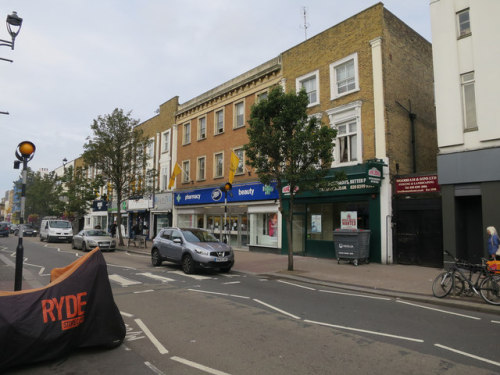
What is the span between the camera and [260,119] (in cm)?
1299

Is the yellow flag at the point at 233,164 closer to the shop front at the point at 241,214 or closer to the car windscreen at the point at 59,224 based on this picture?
the shop front at the point at 241,214

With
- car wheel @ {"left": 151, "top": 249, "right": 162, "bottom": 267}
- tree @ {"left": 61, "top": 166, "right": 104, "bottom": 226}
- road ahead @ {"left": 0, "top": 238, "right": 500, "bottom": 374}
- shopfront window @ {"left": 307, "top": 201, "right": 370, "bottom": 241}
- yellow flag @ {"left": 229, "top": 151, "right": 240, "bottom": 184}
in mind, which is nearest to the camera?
road ahead @ {"left": 0, "top": 238, "right": 500, "bottom": 374}

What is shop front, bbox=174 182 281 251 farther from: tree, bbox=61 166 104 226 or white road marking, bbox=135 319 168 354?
white road marking, bbox=135 319 168 354

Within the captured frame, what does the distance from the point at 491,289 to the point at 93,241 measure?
19.9m

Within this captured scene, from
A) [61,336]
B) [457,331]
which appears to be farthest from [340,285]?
[61,336]

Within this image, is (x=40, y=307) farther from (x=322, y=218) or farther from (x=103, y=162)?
(x=103, y=162)

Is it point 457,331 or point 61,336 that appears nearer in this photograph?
point 61,336

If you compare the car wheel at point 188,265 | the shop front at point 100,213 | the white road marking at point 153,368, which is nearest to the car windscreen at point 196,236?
the car wheel at point 188,265

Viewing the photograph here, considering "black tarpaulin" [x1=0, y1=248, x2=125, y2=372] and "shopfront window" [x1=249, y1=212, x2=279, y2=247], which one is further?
"shopfront window" [x1=249, y1=212, x2=279, y2=247]

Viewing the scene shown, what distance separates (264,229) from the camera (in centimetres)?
2059

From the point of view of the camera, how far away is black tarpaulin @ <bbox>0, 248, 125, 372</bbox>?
3898mm

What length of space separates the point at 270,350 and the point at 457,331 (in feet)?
11.3

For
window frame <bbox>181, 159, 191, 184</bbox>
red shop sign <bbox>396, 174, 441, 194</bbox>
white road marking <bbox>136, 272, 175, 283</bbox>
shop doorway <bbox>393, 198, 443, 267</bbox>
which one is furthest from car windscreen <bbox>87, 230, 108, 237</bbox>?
red shop sign <bbox>396, 174, 441, 194</bbox>

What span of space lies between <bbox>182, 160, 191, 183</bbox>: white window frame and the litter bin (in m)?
15.5
